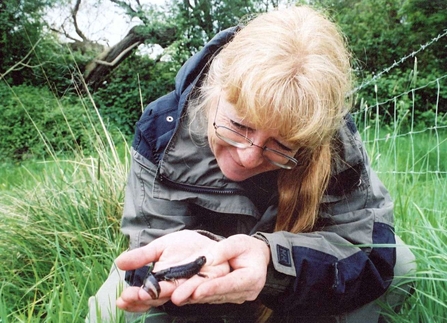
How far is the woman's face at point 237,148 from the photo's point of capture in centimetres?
152

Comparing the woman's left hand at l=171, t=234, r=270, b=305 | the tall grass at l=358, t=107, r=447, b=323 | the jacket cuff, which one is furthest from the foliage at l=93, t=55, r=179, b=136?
the woman's left hand at l=171, t=234, r=270, b=305

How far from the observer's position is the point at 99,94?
9562 mm

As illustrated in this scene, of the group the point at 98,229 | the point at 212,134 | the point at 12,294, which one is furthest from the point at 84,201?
the point at 212,134

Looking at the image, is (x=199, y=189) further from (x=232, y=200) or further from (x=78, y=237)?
(x=78, y=237)

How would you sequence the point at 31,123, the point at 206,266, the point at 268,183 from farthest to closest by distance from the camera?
the point at 31,123 → the point at 268,183 → the point at 206,266

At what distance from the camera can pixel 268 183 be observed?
1.87 m

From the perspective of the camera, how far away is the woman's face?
4.99 ft

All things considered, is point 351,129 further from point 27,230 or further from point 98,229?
point 27,230

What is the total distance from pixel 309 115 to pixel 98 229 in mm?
1345

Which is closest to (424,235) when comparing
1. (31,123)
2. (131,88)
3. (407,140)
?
(407,140)

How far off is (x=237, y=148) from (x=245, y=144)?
1.5 inches

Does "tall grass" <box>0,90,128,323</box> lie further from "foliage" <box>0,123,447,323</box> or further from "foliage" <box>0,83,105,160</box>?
"foliage" <box>0,83,105,160</box>

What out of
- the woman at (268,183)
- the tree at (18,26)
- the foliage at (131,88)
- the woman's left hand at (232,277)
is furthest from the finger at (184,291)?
the foliage at (131,88)

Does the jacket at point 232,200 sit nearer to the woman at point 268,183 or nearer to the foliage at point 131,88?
the woman at point 268,183
